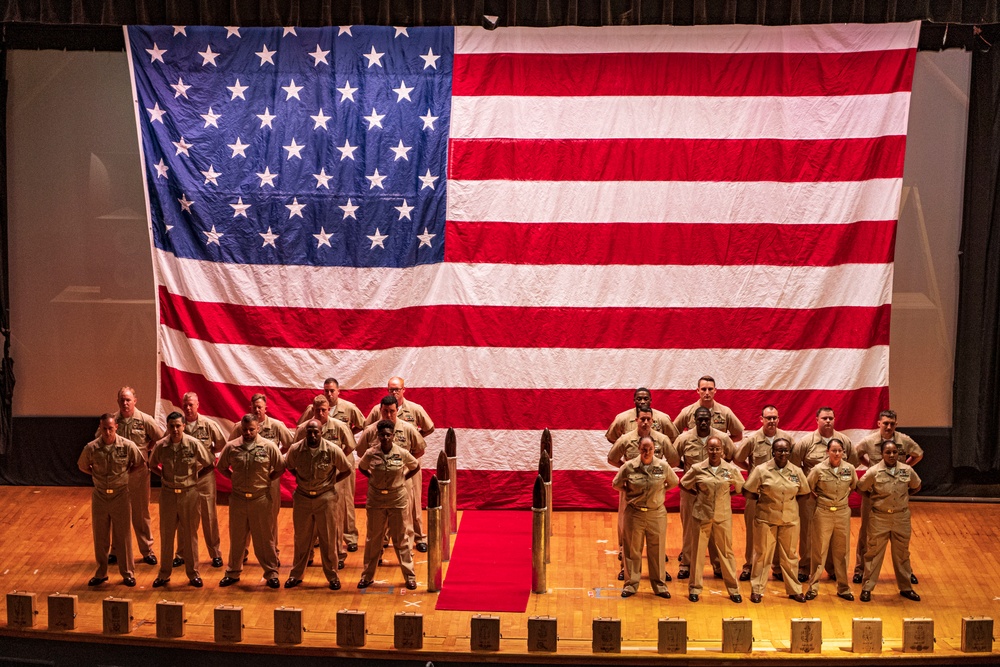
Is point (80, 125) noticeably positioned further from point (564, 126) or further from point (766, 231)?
point (766, 231)

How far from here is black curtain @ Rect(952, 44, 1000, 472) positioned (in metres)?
12.5

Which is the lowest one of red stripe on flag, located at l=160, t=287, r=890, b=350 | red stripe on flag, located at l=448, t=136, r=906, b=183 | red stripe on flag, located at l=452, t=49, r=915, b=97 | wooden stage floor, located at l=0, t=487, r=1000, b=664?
wooden stage floor, located at l=0, t=487, r=1000, b=664

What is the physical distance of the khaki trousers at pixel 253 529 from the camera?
35.0 ft

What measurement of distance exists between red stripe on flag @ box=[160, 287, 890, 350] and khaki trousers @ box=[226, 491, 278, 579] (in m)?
2.51

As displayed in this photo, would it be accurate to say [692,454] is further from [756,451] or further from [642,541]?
[642,541]

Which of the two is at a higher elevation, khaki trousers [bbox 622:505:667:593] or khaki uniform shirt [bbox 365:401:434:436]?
khaki uniform shirt [bbox 365:401:434:436]

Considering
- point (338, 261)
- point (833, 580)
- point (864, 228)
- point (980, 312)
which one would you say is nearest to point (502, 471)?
point (338, 261)

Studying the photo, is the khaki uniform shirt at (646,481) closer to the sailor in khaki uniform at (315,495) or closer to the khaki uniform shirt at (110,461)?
the sailor in khaki uniform at (315,495)

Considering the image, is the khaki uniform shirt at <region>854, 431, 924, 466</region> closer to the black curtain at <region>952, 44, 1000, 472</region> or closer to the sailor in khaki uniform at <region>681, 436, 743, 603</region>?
the sailor in khaki uniform at <region>681, 436, 743, 603</region>

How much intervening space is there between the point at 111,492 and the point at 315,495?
70.1 inches

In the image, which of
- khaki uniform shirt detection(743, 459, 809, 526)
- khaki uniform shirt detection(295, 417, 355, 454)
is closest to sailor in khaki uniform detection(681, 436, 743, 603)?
khaki uniform shirt detection(743, 459, 809, 526)

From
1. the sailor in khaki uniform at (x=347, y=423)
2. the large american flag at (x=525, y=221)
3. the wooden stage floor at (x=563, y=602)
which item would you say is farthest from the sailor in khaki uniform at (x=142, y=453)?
the large american flag at (x=525, y=221)

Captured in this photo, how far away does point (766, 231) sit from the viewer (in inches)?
489

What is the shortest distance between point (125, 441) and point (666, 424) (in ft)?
15.9
